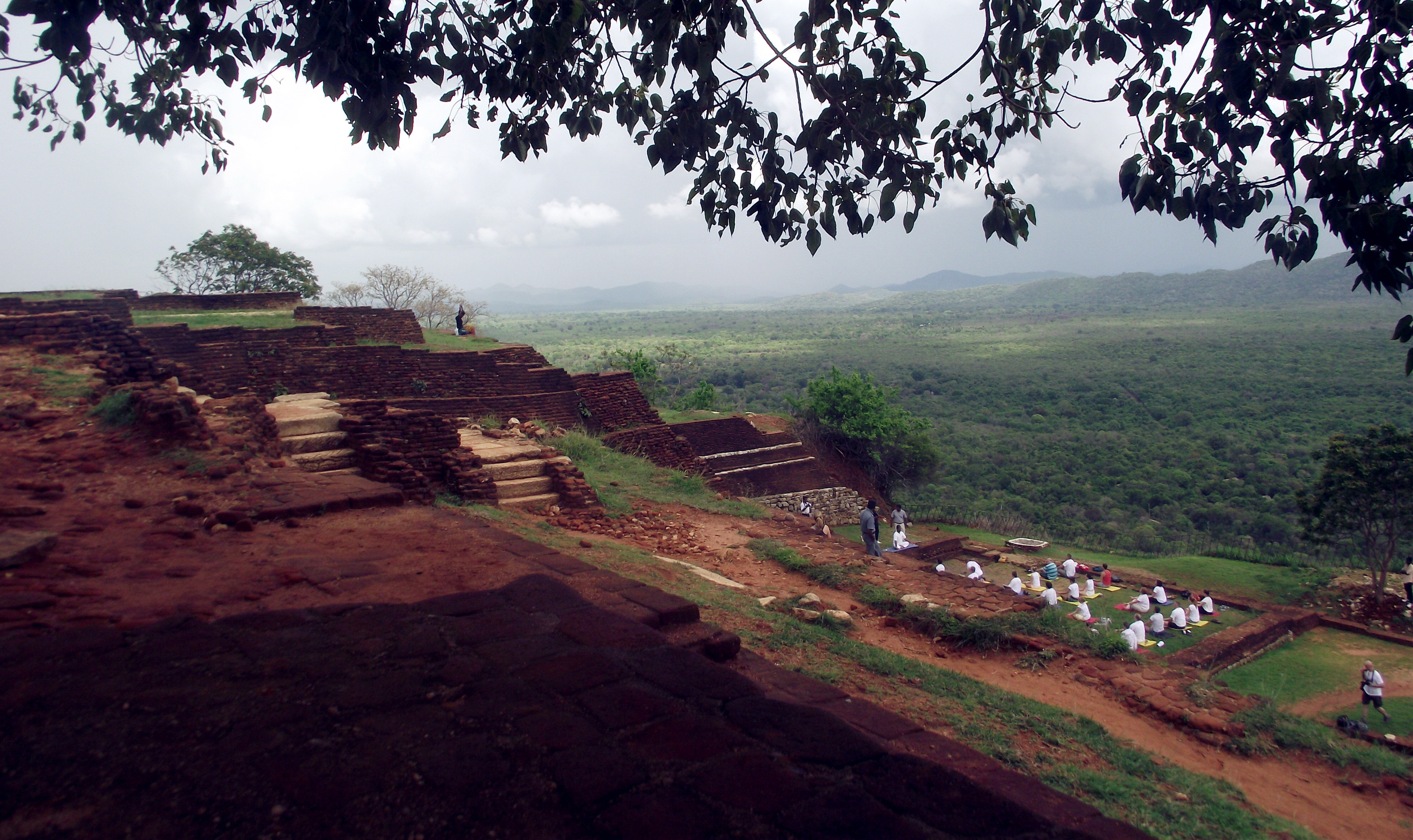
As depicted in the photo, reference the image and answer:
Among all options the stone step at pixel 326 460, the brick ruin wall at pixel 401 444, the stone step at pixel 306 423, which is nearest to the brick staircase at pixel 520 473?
the brick ruin wall at pixel 401 444

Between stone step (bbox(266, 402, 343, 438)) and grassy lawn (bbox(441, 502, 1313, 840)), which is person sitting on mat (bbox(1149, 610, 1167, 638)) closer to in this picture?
grassy lawn (bbox(441, 502, 1313, 840))

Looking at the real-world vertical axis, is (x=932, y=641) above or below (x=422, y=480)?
below

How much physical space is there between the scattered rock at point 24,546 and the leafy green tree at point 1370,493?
63.5ft

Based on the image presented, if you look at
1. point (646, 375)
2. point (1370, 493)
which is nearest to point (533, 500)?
point (646, 375)

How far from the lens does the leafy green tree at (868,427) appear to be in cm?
2400

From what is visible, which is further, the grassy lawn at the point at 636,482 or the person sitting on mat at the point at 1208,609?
the person sitting on mat at the point at 1208,609

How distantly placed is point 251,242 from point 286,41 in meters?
24.6

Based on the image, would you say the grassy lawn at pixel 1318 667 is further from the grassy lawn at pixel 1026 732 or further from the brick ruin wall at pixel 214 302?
the brick ruin wall at pixel 214 302

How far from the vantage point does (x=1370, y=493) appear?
589 inches

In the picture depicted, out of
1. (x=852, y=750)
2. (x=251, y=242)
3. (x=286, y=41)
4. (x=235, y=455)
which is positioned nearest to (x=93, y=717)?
(x=852, y=750)

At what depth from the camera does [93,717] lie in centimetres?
192

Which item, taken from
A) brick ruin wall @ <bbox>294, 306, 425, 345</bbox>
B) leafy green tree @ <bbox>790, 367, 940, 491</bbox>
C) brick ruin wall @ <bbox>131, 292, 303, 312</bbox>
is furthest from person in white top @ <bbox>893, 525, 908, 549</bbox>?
brick ruin wall @ <bbox>131, 292, 303, 312</bbox>

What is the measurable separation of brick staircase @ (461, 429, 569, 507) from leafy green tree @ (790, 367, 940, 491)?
49.2 feet

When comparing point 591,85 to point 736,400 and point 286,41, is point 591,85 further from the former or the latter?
point 736,400
